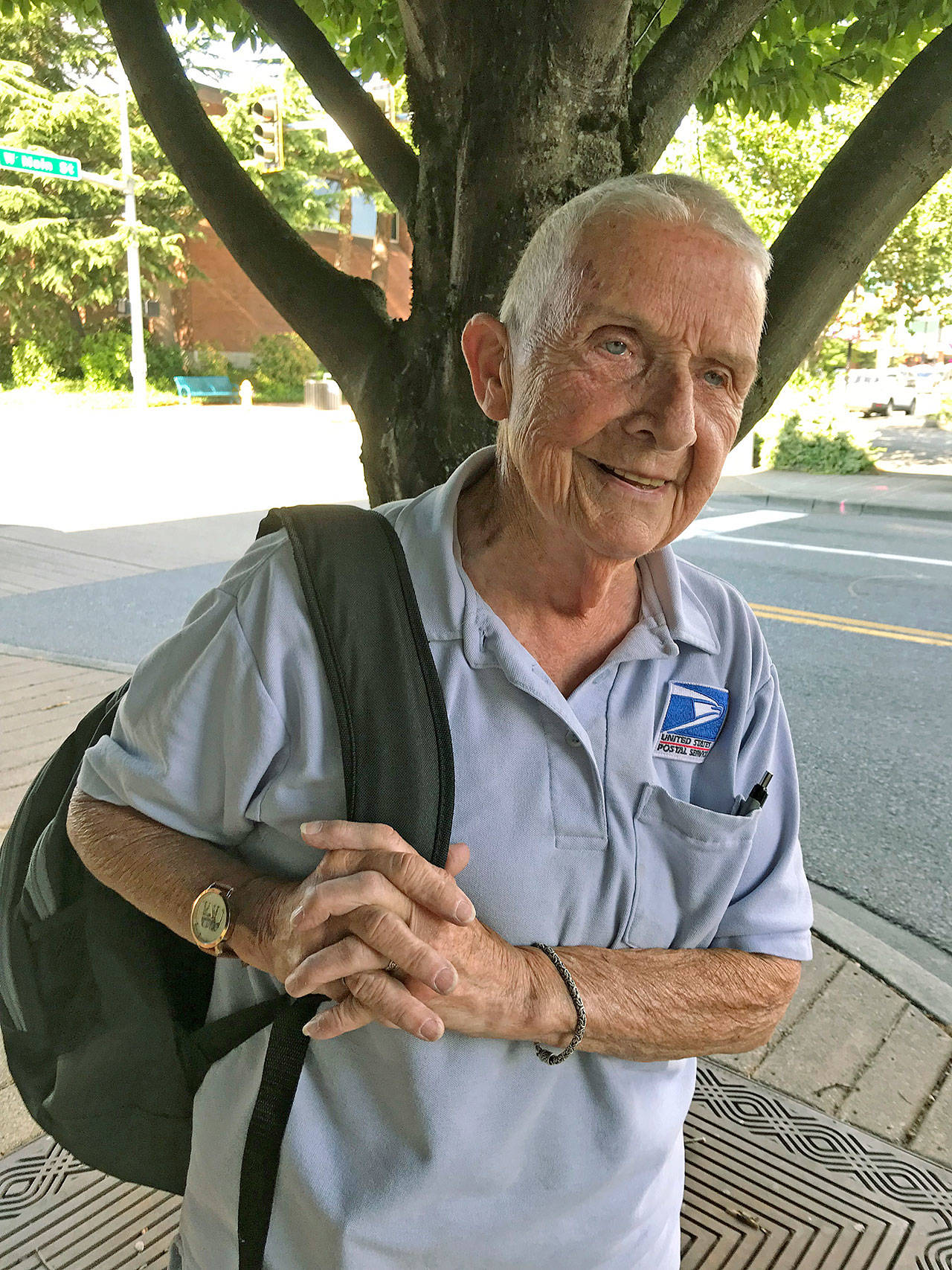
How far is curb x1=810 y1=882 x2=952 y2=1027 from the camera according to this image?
346cm

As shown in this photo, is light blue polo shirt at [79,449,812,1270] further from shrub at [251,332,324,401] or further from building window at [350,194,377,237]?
building window at [350,194,377,237]

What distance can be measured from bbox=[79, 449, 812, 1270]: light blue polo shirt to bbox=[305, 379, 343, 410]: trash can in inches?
1245

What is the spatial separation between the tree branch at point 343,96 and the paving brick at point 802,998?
2.37 m

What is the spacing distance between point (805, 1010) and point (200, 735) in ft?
8.49

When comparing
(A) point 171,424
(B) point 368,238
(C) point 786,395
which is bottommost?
(A) point 171,424

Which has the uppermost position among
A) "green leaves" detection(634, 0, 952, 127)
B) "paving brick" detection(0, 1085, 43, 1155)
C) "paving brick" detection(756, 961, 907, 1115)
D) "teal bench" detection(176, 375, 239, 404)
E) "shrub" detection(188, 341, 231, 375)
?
"green leaves" detection(634, 0, 952, 127)

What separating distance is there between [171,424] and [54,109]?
9978 millimetres

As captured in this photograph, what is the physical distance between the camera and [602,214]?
1.44 meters

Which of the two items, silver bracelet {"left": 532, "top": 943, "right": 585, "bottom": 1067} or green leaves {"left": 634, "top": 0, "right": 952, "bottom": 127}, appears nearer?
silver bracelet {"left": 532, "top": 943, "right": 585, "bottom": 1067}

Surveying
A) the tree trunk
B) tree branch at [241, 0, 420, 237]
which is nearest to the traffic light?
tree branch at [241, 0, 420, 237]

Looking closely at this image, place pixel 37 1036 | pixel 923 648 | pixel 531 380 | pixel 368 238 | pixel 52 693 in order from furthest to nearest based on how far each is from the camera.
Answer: pixel 368 238
pixel 923 648
pixel 52 693
pixel 37 1036
pixel 531 380

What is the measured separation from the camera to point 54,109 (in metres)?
28.1

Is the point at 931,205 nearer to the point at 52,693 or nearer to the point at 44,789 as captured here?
the point at 52,693

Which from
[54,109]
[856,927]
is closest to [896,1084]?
[856,927]
